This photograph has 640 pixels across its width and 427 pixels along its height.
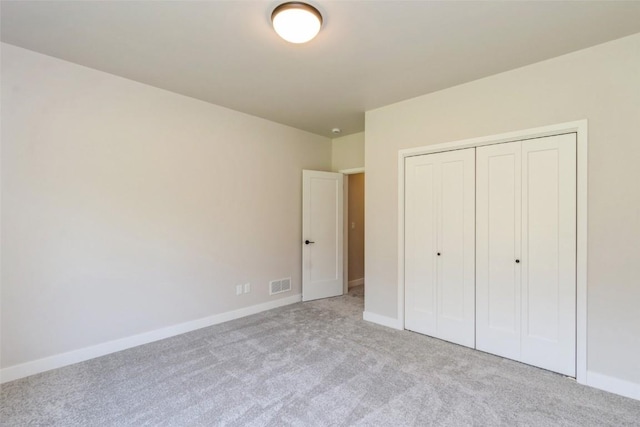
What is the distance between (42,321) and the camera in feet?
8.39

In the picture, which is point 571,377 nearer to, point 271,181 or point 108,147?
point 271,181

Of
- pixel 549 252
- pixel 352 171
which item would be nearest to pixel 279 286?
pixel 352 171

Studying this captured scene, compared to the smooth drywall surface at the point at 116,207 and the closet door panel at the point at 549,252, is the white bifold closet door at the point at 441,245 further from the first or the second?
the smooth drywall surface at the point at 116,207

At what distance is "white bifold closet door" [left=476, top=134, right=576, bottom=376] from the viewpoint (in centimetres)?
253

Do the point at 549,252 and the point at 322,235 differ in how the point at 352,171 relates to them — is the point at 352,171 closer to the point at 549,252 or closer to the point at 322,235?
the point at 322,235

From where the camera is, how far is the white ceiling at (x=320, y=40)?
1.99 m

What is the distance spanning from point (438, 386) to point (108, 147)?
3657mm

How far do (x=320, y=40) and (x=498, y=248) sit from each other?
Answer: 8.17 ft

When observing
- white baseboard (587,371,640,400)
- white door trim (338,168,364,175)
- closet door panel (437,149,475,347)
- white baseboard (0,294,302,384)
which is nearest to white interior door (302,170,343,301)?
white door trim (338,168,364,175)

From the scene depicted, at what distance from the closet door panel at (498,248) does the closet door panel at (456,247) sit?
0.07 m

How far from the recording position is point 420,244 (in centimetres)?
343

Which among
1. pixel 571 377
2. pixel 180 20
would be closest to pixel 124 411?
pixel 180 20

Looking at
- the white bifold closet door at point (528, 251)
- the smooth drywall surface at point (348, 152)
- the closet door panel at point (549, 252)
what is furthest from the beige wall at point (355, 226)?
the closet door panel at point (549, 252)

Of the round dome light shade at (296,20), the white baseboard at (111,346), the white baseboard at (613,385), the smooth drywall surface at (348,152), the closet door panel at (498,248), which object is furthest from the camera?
the smooth drywall surface at (348,152)
